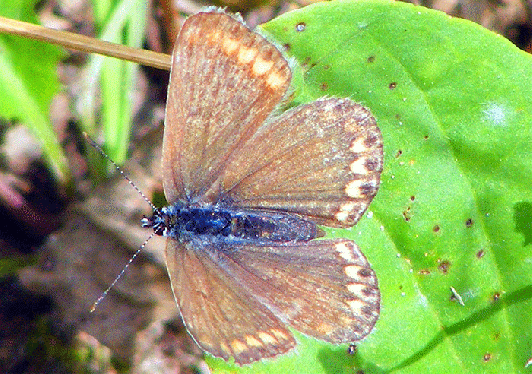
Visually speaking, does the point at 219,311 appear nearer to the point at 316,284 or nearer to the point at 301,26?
the point at 316,284

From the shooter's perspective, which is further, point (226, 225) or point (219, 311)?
point (226, 225)

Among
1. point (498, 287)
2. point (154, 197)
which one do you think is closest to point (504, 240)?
point (498, 287)

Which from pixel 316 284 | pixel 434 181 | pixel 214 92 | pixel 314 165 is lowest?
pixel 316 284

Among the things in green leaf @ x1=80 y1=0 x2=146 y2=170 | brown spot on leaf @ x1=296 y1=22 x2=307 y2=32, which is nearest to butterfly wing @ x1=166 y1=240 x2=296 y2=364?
brown spot on leaf @ x1=296 y1=22 x2=307 y2=32

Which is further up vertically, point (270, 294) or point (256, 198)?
point (256, 198)

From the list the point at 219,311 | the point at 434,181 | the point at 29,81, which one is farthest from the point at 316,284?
the point at 29,81

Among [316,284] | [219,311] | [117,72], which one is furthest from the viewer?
[117,72]
